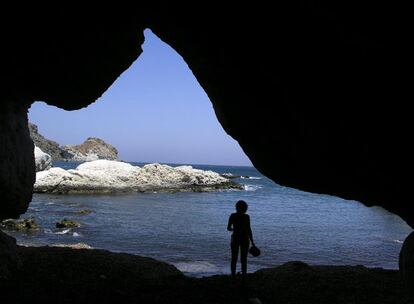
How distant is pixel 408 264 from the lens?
7.90 metres

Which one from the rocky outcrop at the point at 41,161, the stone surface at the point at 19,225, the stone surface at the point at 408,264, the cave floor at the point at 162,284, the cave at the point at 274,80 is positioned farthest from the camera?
the rocky outcrop at the point at 41,161

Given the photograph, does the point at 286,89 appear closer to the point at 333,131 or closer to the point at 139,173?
the point at 333,131

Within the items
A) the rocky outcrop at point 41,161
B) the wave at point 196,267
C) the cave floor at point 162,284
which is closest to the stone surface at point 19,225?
the wave at point 196,267

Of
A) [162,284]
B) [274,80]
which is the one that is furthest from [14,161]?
[274,80]

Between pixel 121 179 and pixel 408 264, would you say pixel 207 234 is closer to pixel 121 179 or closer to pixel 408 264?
pixel 408 264

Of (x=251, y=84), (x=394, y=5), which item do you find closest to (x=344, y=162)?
(x=251, y=84)

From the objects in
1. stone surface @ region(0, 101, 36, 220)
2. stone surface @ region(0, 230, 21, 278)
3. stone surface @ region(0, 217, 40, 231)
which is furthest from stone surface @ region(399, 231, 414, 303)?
stone surface @ region(0, 217, 40, 231)

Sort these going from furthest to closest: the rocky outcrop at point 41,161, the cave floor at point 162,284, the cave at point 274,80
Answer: the rocky outcrop at point 41,161 → the cave floor at point 162,284 → the cave at point 274,80

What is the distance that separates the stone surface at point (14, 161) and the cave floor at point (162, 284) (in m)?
1.73

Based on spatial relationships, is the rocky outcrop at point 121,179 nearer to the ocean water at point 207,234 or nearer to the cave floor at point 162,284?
the ocean water at point 207,234

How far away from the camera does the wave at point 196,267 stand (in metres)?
16.7

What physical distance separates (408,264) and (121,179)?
57386mm

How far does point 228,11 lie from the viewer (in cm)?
755

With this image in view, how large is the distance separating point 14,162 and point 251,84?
6.06 meters
